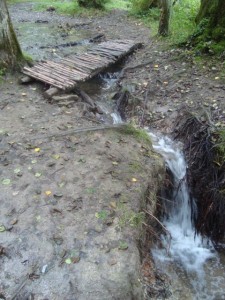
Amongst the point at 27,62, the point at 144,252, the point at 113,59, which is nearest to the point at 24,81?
the point at 27,62

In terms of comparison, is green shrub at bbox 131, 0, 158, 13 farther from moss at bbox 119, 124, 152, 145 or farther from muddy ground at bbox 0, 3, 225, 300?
moss at bbox 119, 124, 152, 145

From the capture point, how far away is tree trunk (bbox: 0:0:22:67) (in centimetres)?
738

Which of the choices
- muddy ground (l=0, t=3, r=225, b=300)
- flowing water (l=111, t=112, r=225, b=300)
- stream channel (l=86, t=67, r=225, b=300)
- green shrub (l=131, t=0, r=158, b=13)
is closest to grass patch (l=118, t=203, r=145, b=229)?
muddy ground (l=0, t=3, r=225, b=300)

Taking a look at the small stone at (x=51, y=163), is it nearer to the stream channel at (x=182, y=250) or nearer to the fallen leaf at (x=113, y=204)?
the fallen leaf at (x=113, y=204)

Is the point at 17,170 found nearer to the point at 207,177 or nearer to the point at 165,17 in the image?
the point at 207,177

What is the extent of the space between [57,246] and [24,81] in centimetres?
485

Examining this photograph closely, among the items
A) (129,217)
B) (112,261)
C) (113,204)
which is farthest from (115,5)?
(112,261)

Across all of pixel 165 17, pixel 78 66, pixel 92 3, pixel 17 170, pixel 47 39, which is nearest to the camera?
pixel 17 170

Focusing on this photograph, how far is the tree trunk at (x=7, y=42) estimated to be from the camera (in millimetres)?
7383

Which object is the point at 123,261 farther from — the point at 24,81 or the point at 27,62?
the point at 27,62

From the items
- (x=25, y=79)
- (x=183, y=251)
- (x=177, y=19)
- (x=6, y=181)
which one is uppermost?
(x=177, y=19)

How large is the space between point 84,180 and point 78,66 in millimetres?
4689

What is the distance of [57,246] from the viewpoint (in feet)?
13.2

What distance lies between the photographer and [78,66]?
345 inches
